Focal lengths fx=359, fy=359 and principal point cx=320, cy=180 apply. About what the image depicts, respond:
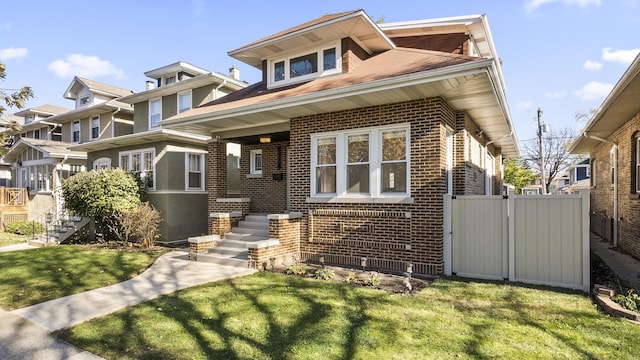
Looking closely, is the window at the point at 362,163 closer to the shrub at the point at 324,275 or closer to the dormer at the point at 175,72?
the shrub at the point at 324,275

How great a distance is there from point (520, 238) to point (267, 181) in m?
8.05

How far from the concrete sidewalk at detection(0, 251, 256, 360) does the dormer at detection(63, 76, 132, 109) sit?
17547 mm

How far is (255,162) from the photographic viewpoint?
12953 millimetres

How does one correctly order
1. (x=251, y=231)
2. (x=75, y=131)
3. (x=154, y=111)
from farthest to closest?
(x=75, y=131)
(x=154, y=111)
(x=251, y=231)

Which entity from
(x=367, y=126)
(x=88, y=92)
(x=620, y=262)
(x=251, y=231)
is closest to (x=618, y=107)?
(x=620, y=262)

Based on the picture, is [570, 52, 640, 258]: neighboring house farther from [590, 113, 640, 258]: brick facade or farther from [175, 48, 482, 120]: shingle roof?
[175, 48, 482, 120]: shingle roof

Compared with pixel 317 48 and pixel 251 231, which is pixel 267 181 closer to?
pixel 251 231

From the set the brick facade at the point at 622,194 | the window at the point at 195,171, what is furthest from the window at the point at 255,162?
the brick facade at the point at 622,194

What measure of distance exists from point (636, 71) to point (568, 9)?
193 inches

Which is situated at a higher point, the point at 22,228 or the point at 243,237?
the point at 243,237

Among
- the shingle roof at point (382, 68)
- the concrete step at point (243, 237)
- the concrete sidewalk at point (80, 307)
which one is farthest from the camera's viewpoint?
the concrete step at point (243, 237)

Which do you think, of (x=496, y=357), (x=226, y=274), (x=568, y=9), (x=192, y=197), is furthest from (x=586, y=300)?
(x=192, y=197)

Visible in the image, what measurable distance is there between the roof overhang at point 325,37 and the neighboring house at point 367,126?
0.10 feet

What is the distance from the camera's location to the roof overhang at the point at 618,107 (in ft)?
21.6
